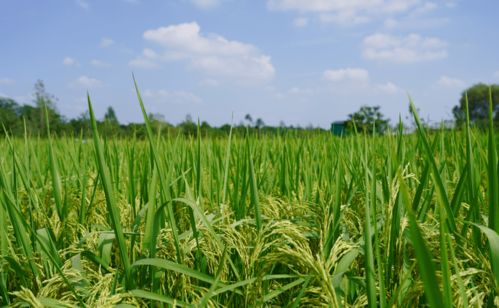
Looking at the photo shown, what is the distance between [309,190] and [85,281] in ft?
3.04

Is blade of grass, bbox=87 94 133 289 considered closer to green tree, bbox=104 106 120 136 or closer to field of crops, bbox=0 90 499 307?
field of crops, bbox=0 90 499 307

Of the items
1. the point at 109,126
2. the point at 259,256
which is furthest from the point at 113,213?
the point at 109,126

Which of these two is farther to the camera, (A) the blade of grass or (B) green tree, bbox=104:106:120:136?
(B) green tree, bbox=104:106:120:136

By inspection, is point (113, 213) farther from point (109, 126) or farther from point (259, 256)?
point (109, 126)

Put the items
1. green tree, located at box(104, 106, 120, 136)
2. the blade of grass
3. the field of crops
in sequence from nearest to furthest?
the field of crops, the blade of grass, green tree, located at box(104, 106, 120, 136)

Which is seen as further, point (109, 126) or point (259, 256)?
point (109, 126)

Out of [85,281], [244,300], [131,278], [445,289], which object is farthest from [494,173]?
[85,281]

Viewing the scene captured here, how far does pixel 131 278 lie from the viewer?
983 millimetres

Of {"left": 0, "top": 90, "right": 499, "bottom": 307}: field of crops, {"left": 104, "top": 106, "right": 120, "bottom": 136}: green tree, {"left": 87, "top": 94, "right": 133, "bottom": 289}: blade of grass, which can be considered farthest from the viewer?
{"left": 104, "top": 106, "right": 120, "bottom": 136}: green tree

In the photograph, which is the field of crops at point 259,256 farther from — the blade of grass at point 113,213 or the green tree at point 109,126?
the green tree at point 109,126

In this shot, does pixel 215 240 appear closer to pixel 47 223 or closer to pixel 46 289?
pixel 46 289

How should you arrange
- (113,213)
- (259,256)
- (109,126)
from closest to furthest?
(113,213) → (259,256) → (109,126)

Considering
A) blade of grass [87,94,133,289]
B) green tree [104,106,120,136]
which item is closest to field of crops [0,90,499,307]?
blade of grass [87,94,133,289]

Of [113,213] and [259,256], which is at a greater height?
[113,213]
